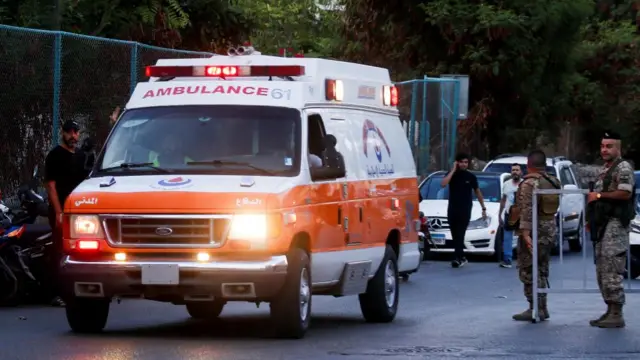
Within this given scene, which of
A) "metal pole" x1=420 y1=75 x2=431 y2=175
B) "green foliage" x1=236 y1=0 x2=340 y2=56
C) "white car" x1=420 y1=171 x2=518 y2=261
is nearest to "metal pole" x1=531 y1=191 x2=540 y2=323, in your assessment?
"white car" x1=420 y1=171 x2=518 y2=261

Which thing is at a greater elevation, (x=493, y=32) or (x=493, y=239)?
(x=493, y=32)

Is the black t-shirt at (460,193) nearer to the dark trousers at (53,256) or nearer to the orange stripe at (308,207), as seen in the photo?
the orange stripe at (308,207)

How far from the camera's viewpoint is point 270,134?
1346 cm

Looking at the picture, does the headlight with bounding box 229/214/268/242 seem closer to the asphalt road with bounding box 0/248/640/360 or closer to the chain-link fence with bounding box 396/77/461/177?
the asphalt road with bounding box 0/248/640/360

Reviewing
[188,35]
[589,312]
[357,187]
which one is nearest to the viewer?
[357,187]

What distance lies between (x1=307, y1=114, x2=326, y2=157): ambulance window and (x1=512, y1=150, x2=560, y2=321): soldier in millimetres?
2477

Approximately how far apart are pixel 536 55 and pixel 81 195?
2560cm

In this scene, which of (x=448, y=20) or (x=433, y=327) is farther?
(x=448, y=20)

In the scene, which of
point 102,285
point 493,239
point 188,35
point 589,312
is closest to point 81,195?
point 102,285

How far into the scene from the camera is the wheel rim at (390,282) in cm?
1533

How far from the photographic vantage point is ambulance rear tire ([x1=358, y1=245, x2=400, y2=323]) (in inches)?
595

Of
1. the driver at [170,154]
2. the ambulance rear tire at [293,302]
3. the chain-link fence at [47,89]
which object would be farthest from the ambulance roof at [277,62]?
the chain-link fence at [47,89]

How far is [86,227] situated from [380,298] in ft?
11.3

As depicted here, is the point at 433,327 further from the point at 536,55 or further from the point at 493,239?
the point at 536,55
